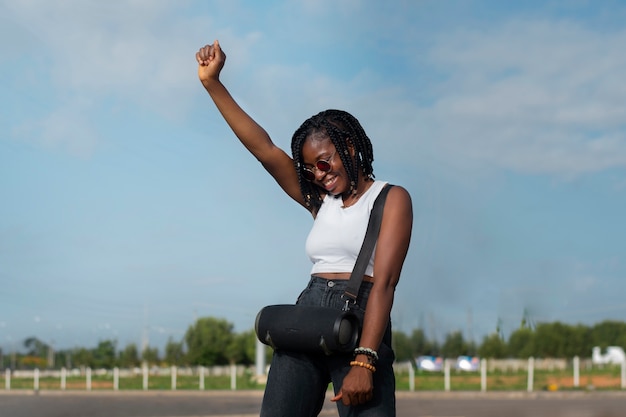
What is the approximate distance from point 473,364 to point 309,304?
28.7 m

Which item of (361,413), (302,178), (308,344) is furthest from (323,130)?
(361,413)

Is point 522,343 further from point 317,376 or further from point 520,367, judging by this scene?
point 317,376

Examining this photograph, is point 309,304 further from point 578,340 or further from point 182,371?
point 182,371

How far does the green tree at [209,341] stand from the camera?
42338mm

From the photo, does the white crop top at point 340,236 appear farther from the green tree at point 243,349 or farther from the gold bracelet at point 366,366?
the green tree at point 243,349

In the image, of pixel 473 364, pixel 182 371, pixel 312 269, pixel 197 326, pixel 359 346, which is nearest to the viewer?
pixel 359 346

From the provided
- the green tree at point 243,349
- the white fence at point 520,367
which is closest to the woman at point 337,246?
the white fence at point 520,367

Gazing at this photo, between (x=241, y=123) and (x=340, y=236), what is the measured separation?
56 cm

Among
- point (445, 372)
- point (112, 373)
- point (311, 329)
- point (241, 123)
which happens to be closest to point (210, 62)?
point (241, 123)

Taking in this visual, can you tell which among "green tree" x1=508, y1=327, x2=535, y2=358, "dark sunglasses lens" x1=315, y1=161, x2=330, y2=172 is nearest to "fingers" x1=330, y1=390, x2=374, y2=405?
"dark sunglasses lens" x1=315, y1=161, x2=330, y2=172

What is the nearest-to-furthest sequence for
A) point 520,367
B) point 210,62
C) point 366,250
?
point 366,250 < point 210,62 < point 520,367

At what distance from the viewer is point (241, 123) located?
3260mm

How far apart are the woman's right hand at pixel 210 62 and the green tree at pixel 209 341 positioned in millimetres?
36761

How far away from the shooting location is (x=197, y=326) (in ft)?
151
